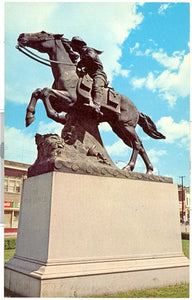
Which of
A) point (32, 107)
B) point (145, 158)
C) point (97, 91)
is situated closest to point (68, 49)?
point (97, 91)

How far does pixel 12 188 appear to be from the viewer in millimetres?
29562

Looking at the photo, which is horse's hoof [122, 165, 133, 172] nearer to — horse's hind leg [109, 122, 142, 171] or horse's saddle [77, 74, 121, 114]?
horse's hind leg [109, 122, 142, 171]

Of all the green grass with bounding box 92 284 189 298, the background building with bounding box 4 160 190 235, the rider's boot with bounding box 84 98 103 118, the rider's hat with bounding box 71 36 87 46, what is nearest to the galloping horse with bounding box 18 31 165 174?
the rider's hat with bounding box 71 36 87 46

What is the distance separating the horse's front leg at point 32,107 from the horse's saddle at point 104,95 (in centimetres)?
108

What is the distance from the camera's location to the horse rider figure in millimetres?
8102

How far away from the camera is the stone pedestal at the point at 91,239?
19.3ft

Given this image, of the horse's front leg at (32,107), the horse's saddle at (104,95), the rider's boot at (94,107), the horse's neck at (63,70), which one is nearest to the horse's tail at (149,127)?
the horse's saddle at (104,95)

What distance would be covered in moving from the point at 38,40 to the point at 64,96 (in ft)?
5.34

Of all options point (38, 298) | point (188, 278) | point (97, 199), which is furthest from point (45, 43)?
point (188, 278)

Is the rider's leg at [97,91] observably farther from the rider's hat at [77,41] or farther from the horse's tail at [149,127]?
the horse's tail at [149,127]

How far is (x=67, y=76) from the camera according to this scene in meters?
7.76

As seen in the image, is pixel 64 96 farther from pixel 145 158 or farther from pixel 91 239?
pixel 91 239

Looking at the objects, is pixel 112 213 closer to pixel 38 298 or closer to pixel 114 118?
pixel 38 298

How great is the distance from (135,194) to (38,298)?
3322 millimetres
